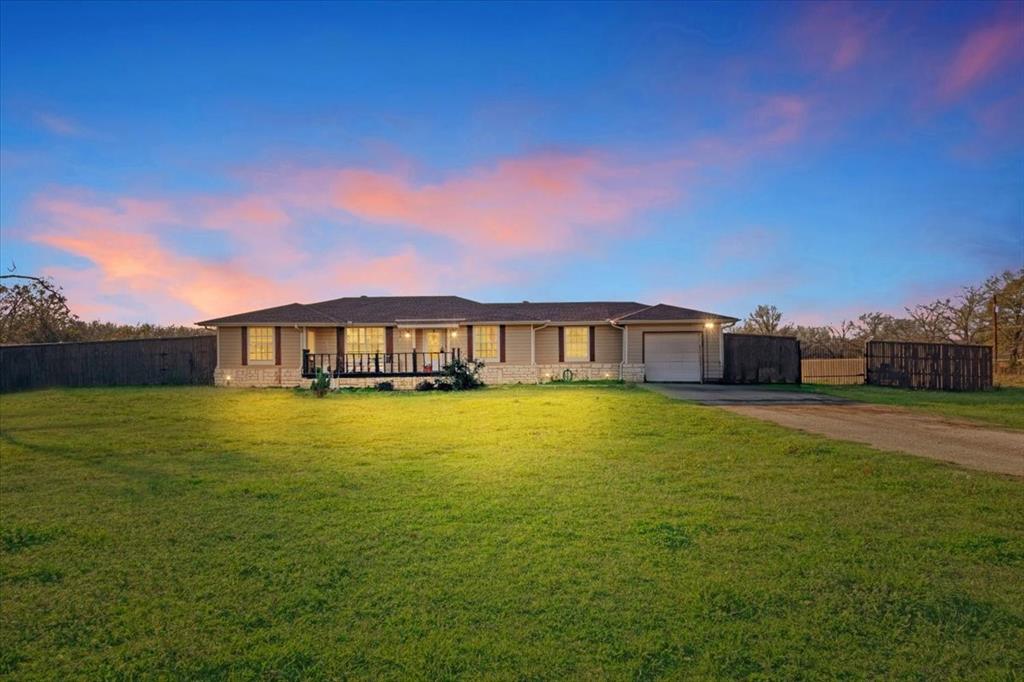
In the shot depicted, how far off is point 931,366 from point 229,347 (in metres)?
29.6

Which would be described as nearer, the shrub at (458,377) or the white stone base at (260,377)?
the shrub at (458,377)

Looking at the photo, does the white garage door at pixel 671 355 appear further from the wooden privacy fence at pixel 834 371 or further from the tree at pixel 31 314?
the tree at pixel 31 314

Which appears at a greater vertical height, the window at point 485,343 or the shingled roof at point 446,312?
the shingled roof at point 446,312

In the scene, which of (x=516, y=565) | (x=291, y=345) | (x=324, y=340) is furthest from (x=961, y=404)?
(x=291, y=345)

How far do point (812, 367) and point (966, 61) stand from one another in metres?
14.2

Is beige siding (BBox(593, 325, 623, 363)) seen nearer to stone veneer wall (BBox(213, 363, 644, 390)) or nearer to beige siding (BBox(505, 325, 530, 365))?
stone veneer wall (BBox(213, 363, 644, 390))

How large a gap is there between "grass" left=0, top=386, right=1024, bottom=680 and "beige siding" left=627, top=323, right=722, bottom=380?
45.0ft

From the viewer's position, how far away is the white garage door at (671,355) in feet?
69.2

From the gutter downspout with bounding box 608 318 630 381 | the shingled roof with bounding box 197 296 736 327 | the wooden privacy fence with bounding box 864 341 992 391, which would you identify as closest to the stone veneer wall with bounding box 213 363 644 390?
the gutter downspout with bounding box 608 318 630 381

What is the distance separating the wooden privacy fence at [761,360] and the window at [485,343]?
10.3m

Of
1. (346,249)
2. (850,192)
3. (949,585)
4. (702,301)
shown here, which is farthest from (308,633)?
(702,301)

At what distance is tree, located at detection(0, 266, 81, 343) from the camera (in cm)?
2552

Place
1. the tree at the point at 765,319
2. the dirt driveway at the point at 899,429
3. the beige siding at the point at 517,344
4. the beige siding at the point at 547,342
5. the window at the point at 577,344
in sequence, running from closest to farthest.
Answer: the dirt driveway at the point at 899,429
the beige siding at the point at 517,344
the window at the point at 577,344
the beige siding at the point at 547,342
the tree at the point at 765,319

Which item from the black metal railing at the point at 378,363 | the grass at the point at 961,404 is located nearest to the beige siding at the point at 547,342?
the black metal railing at the point at 378,363
